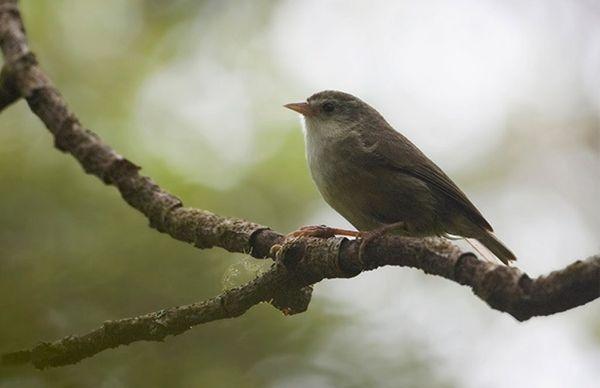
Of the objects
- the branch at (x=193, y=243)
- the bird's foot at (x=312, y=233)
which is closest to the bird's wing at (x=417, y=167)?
the bird's foot at (x=312, y=233)

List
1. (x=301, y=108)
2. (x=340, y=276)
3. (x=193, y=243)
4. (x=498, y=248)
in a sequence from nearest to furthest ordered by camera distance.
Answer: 1. (x=340, y=276)
2. (x=193, y=243)
3. (x=498, y=248)
4. (x=301, y=108)

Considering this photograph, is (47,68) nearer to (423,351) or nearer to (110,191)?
(110,191)

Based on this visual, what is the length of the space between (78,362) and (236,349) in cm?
52

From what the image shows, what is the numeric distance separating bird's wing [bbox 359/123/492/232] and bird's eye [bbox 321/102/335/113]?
0.55 metres

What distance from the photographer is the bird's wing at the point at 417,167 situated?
4.51 meters

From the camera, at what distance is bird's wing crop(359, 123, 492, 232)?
4512 mm

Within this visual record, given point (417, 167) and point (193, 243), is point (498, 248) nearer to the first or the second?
point (417, 167)

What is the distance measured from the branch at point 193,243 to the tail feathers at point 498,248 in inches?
68.5

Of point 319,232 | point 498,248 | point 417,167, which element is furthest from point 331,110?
point 319,232

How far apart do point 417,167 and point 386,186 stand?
1.11 ft

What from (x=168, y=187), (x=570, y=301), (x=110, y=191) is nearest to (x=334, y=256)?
(x=570, y=301)

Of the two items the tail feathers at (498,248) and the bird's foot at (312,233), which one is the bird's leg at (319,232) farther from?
the tail feathers at (498,248)

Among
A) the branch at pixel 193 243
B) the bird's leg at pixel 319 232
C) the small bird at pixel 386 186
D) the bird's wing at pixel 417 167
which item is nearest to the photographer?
the branch at pixel 193 243

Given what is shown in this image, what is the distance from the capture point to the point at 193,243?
3.23 meters
